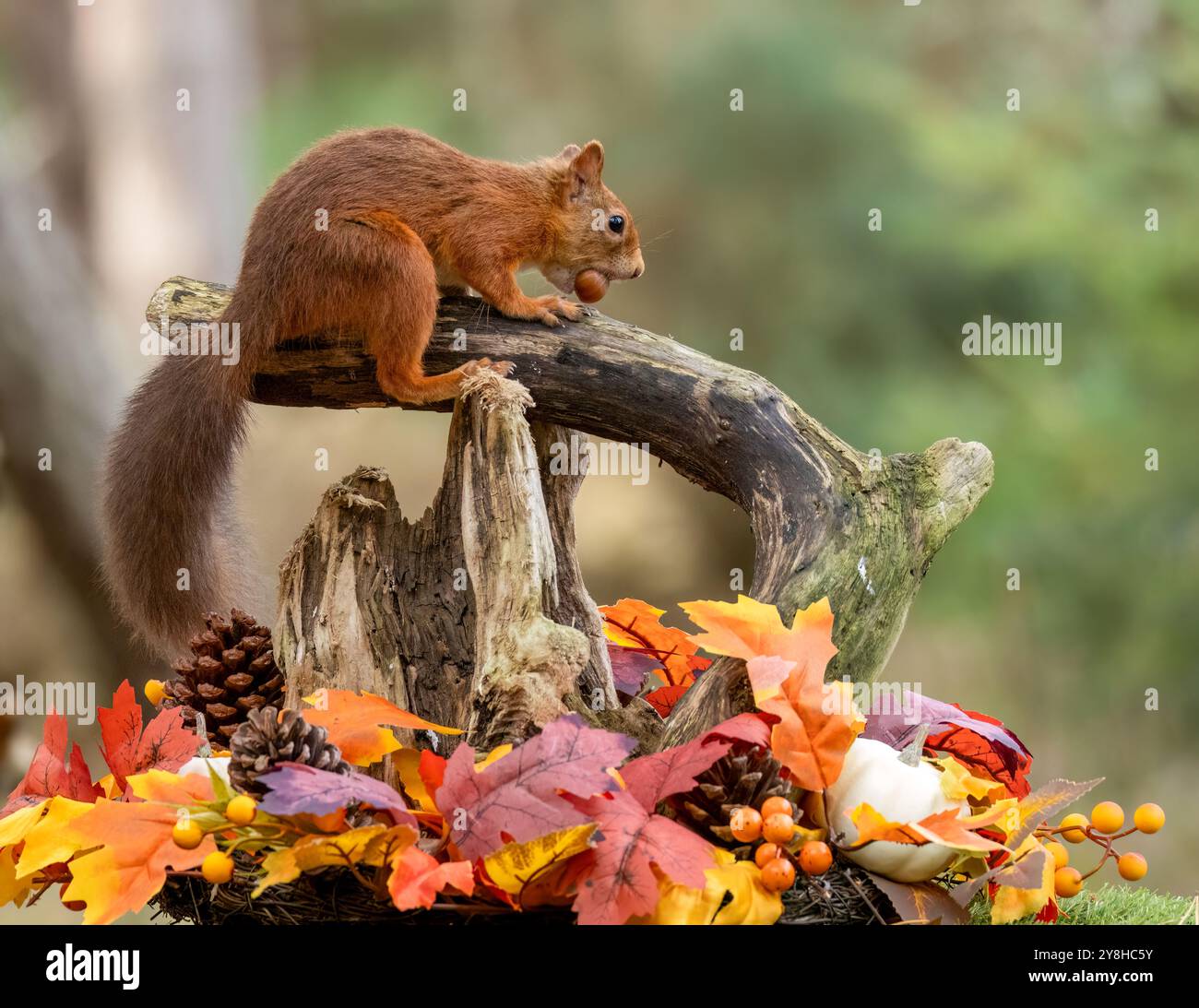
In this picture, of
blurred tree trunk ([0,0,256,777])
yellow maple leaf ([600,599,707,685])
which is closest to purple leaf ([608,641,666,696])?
yellow maple leaf ([600,599,707,685])

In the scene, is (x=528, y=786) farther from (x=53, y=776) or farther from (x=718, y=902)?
(x=53, y=776)

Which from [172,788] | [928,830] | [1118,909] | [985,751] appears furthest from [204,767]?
[1118,909]

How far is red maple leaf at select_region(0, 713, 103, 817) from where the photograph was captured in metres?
1.08

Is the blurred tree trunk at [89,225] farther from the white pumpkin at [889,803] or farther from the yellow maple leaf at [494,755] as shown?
the white pumpkin at [889,803]

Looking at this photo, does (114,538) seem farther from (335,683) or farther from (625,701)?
(625,701)

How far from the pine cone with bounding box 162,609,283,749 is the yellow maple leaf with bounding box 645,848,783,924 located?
1.61ft

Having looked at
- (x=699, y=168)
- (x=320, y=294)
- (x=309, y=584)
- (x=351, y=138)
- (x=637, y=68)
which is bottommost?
(x=309, y=584)

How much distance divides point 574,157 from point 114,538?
70cm

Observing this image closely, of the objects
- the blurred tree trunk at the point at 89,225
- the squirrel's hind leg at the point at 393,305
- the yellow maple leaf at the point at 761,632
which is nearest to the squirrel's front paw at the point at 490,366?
the squirrel's hind leg at the point at 393,305

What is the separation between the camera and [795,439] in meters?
1.23

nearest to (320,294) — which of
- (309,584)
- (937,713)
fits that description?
(309,584)

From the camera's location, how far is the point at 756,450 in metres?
1.23

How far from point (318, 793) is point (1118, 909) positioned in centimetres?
71

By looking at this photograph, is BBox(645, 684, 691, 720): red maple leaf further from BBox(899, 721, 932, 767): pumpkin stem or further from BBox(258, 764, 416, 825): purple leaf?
BBox(258, 764, 416, 825): purple leaf
